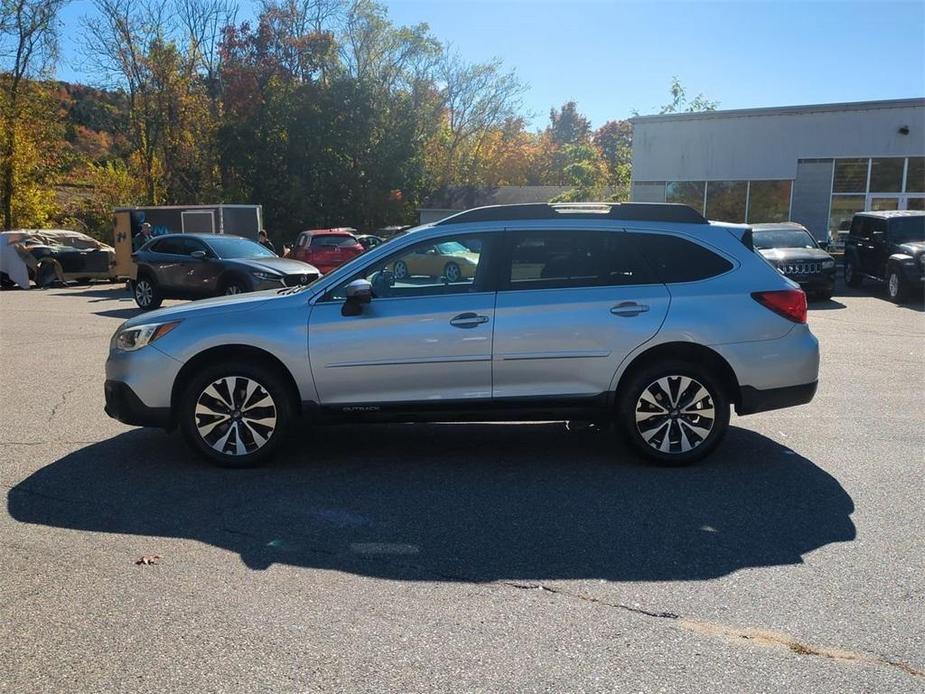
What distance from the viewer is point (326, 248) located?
69.2 feet

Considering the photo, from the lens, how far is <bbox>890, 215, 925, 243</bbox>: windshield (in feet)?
59.3

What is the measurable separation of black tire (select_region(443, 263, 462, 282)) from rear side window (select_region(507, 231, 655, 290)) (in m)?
0.37

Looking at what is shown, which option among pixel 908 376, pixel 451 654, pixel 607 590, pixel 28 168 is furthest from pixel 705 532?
pixel 28 168

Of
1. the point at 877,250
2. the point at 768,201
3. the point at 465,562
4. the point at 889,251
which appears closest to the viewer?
the point at 465,562

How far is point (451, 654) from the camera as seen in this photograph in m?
3.34

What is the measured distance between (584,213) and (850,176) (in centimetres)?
2373

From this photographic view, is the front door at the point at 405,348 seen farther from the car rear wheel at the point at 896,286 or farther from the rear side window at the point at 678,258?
the car rear wheel at the point at 896,286

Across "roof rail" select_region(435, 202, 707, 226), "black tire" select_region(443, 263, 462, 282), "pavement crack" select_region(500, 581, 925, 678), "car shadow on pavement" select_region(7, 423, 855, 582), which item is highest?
"roof rail" select_region(435, 202, 707, 226)

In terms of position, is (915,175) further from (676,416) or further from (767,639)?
(767,639)

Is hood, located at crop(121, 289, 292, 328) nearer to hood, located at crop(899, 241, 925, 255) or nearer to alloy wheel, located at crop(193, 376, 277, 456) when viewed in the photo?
alloy wheel, located at crop(193, 376, 277, 456)

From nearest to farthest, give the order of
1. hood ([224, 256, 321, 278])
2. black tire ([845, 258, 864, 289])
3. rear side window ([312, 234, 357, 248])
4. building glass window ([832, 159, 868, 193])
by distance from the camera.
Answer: hood ([224, 256, 321, 278]) < black tire ([845, 258, 864, 289]) < rear side window ([312, 234, 357, 248]) < building glass window ([832, 159, 868, 193])

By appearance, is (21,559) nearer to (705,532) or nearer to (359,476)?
(359,476)

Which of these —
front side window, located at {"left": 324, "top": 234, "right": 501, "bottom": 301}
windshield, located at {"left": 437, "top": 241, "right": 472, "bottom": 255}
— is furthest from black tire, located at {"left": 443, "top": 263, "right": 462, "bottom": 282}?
windshield, located at {"left": 437, "top": 241, "right": 472, "bottom": 255}

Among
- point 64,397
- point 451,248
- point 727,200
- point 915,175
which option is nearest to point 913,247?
point 915,175
